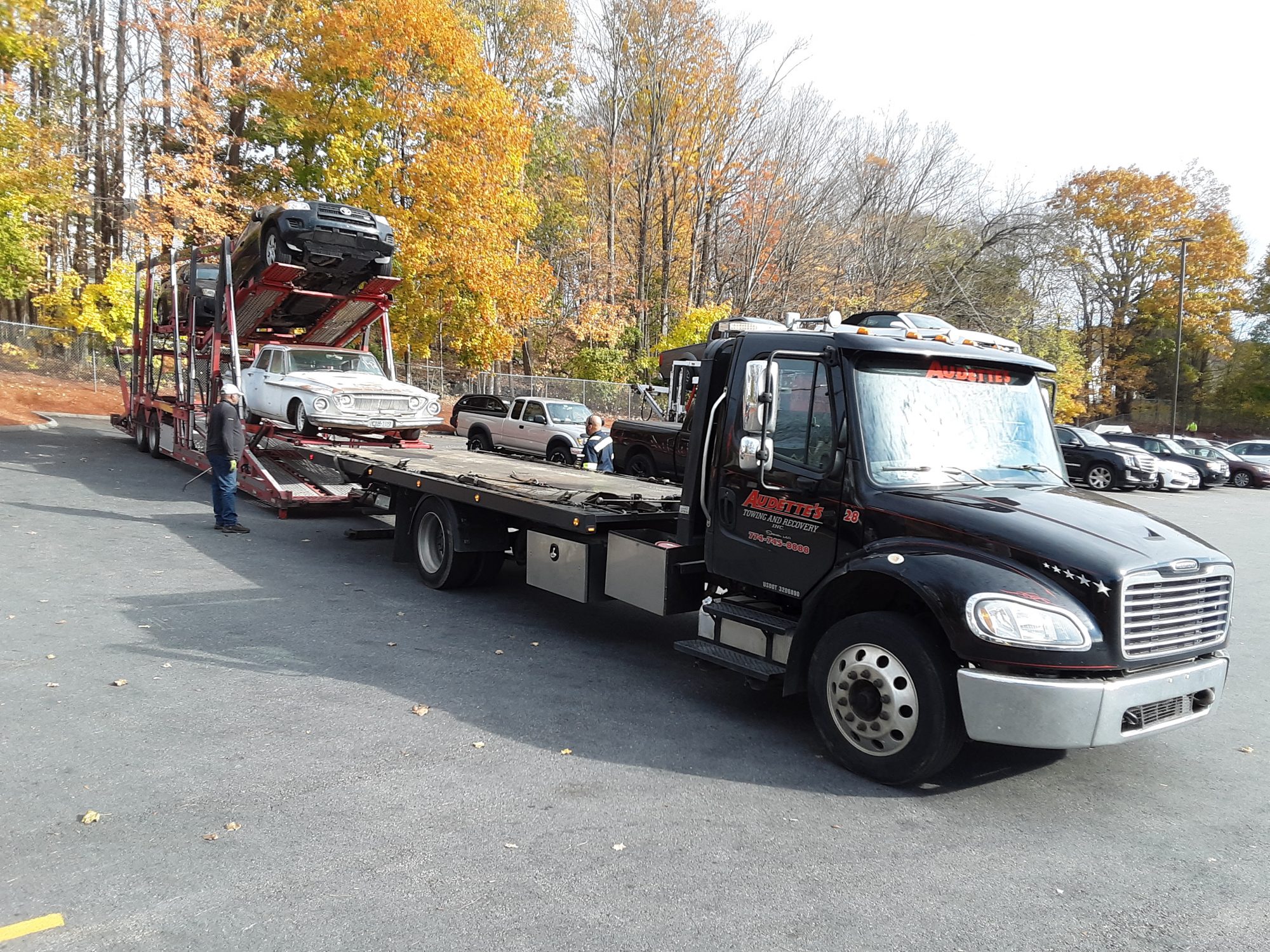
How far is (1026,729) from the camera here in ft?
13.7

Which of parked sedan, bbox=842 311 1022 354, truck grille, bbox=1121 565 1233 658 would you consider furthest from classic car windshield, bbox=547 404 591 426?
truck grille, bbox=1121 565 1233 658

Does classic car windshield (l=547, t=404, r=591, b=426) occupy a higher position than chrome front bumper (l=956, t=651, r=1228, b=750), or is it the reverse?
classic car windshield (l=547, t=404, r=591, b=426)

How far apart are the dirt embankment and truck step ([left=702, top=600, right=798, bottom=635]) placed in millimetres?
21538

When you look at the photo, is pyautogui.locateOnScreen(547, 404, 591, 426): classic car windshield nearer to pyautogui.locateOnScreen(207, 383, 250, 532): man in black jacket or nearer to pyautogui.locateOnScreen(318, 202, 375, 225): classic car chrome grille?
pyautogui.locateOnScreen(318, 202, 375, 225): classic car chrome grille

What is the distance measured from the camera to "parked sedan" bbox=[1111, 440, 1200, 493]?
24.1 m

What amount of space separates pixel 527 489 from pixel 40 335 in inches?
1226

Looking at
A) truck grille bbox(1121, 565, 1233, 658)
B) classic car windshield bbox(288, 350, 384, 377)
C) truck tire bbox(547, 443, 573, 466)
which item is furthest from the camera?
truck tire bbox(547, 443, 573, 466)

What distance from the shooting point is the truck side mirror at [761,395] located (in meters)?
4.95

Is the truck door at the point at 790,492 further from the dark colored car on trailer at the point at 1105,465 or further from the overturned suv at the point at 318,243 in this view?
the dark colored car on trailer at the point at 1105,465

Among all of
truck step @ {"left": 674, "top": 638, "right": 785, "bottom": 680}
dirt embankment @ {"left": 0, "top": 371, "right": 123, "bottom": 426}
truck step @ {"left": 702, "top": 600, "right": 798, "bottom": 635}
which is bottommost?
truck step @ {"left": 674, "top": 638, "right": 785, "bottom": 680}

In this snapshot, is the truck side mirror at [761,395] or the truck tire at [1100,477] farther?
the truck tire at [1100,477]

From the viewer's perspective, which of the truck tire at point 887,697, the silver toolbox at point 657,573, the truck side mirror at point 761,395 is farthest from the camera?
the silver toolbox at point 657,573

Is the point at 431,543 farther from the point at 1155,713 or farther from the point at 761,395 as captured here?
the point at 1155,713

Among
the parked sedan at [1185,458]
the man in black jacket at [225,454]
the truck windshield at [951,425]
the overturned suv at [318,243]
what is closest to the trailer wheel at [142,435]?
the overturned suv at [318,243]
